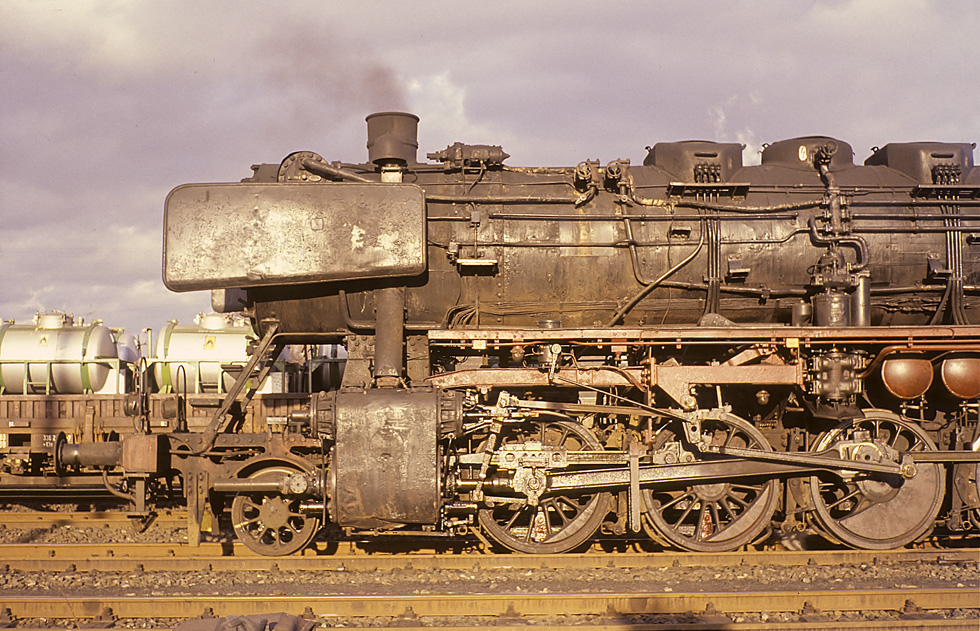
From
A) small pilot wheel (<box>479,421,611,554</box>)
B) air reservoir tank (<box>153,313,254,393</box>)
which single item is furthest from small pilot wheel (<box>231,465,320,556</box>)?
air reservoir tank (<box>153,313,254,393</box>)

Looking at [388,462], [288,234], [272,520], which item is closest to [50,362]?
[272,520]

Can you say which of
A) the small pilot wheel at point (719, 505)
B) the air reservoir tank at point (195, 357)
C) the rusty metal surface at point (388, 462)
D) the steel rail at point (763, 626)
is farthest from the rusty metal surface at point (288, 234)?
the air reservoir tank at point (195, 357)

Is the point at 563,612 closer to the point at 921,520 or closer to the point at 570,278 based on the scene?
the point at 570,278

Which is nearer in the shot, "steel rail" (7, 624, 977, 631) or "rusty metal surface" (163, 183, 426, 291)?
"steel rail" (7, 624, 977, 631)

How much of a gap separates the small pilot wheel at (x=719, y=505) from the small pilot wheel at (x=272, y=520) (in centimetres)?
339

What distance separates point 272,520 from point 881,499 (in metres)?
5.97

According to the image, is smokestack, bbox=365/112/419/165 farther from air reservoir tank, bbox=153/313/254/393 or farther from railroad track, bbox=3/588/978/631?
air reservoir tank, bbox=153/313/254/393

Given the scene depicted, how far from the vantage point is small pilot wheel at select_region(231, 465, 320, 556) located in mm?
7477

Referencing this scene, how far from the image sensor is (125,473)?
7.38 meters

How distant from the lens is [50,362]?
13.3 meters

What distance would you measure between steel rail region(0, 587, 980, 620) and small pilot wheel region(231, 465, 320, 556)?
4.38 feet

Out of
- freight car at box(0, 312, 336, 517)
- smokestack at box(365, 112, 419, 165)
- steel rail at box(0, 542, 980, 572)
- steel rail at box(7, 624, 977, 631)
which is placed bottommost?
steel rail at box(7, 624, 977, 631)

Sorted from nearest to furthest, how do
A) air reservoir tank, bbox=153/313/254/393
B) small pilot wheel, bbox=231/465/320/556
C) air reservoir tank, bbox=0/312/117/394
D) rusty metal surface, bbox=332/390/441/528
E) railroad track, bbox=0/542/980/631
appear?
railroad track, bbox=0/542/980/631
rusty metal surface, bbox=332/390/441/528
small pilot wheel, bbox=231/465/320/556
air reservoir tank, bbox=0/312/117/394
air reservoir tank, bbox=153/313/254/393

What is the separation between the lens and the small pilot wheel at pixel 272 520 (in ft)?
24.5
